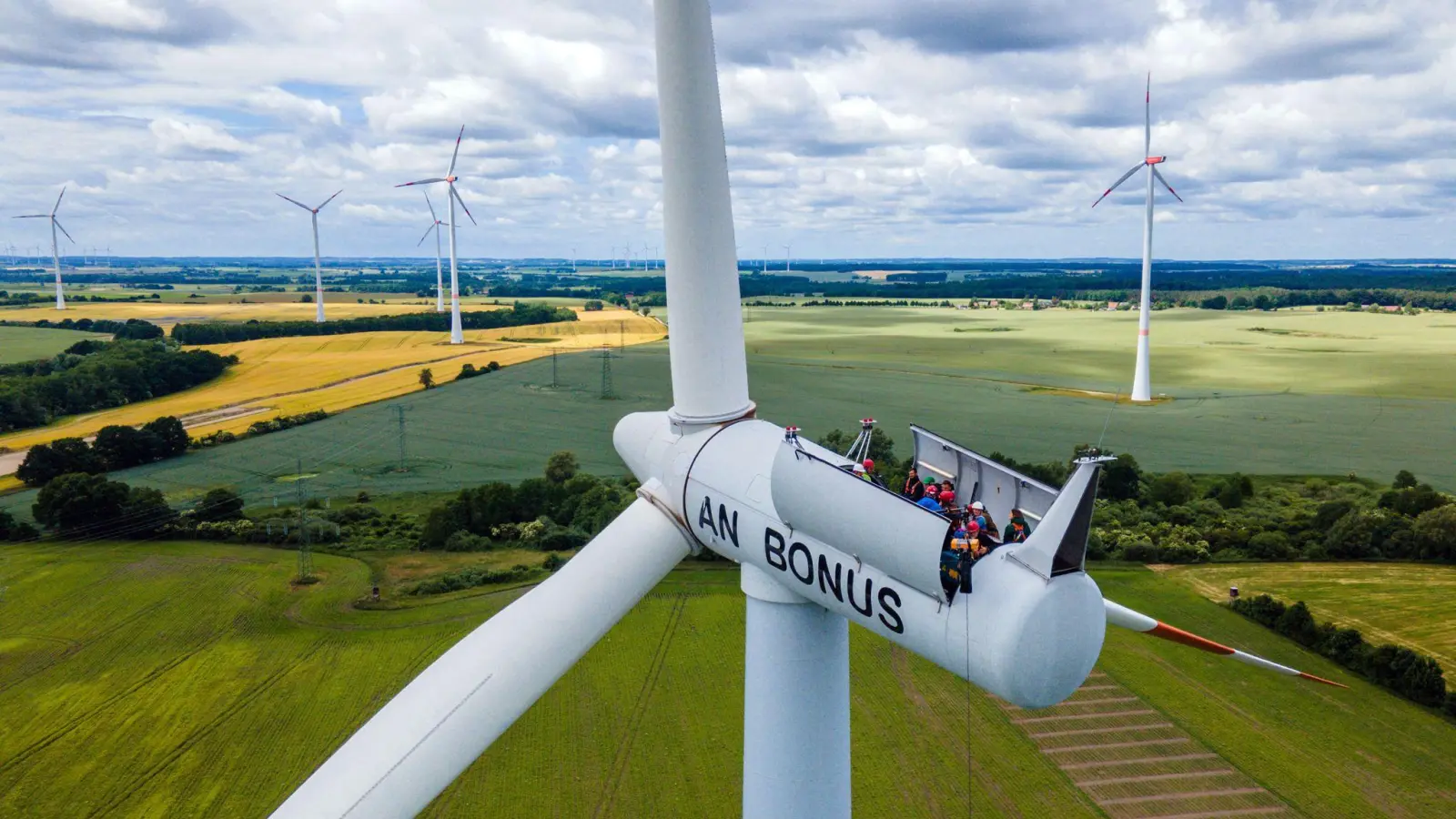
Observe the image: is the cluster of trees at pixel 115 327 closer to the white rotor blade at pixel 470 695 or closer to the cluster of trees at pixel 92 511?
the cluster of trees at pixel 92 511

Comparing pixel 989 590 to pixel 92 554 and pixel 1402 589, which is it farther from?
pixel 92 554

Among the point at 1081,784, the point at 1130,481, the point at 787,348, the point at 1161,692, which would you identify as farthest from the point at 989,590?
the point at 787,348

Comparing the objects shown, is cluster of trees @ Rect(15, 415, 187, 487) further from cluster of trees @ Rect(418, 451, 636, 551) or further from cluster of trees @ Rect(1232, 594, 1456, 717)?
cluster of trees @ Rect(1232, 594, 1456, 717)

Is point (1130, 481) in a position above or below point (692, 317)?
below

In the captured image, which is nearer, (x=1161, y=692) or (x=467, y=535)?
(x=1161, y=692)

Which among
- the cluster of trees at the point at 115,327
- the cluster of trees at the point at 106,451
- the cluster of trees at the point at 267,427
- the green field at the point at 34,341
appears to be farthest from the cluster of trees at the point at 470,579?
the cluster of trees at the point at 115,327

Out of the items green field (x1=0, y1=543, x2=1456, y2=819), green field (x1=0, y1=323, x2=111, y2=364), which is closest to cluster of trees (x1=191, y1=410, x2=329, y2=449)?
green field (x1=0, y1=543, x2=1456, y2=819)
